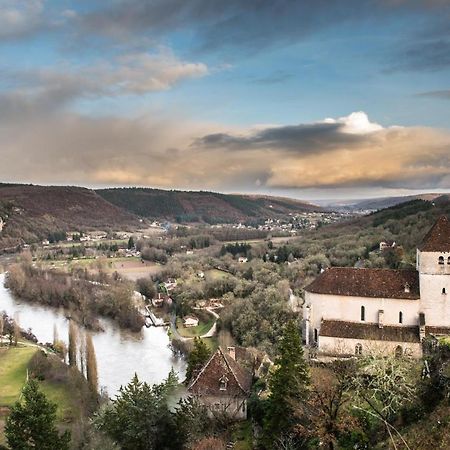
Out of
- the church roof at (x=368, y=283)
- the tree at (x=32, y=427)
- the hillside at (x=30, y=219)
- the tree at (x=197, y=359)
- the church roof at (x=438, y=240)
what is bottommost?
the tree at (x=32, y=427)

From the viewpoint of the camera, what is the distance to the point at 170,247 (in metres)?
134

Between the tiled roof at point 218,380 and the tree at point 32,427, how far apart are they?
245 inches

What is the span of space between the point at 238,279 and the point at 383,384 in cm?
5373

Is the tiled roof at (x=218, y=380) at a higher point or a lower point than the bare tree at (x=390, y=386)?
lower

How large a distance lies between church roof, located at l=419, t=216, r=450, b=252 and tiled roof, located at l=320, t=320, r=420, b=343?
4844 millimetres

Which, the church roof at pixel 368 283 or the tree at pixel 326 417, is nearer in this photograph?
the tree at pixel 326 417

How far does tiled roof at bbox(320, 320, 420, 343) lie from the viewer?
31.5 metres

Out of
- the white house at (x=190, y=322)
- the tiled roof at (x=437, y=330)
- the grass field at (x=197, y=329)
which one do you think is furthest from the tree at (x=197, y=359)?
Result: the white house at (x=190, y=322)

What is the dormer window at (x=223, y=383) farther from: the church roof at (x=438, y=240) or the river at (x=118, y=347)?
the river at (x=118, y=347)

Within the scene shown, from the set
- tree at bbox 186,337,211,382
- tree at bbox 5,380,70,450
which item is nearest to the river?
tree at bbox 186,337,211,382

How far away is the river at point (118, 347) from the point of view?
1768 inches

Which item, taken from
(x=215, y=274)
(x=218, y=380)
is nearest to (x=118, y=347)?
(x=215, y=274)

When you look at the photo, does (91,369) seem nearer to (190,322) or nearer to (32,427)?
(32,427)

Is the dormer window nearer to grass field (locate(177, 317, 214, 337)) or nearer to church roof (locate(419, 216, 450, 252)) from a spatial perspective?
church roof (locate(419, 216, 450, 252))
